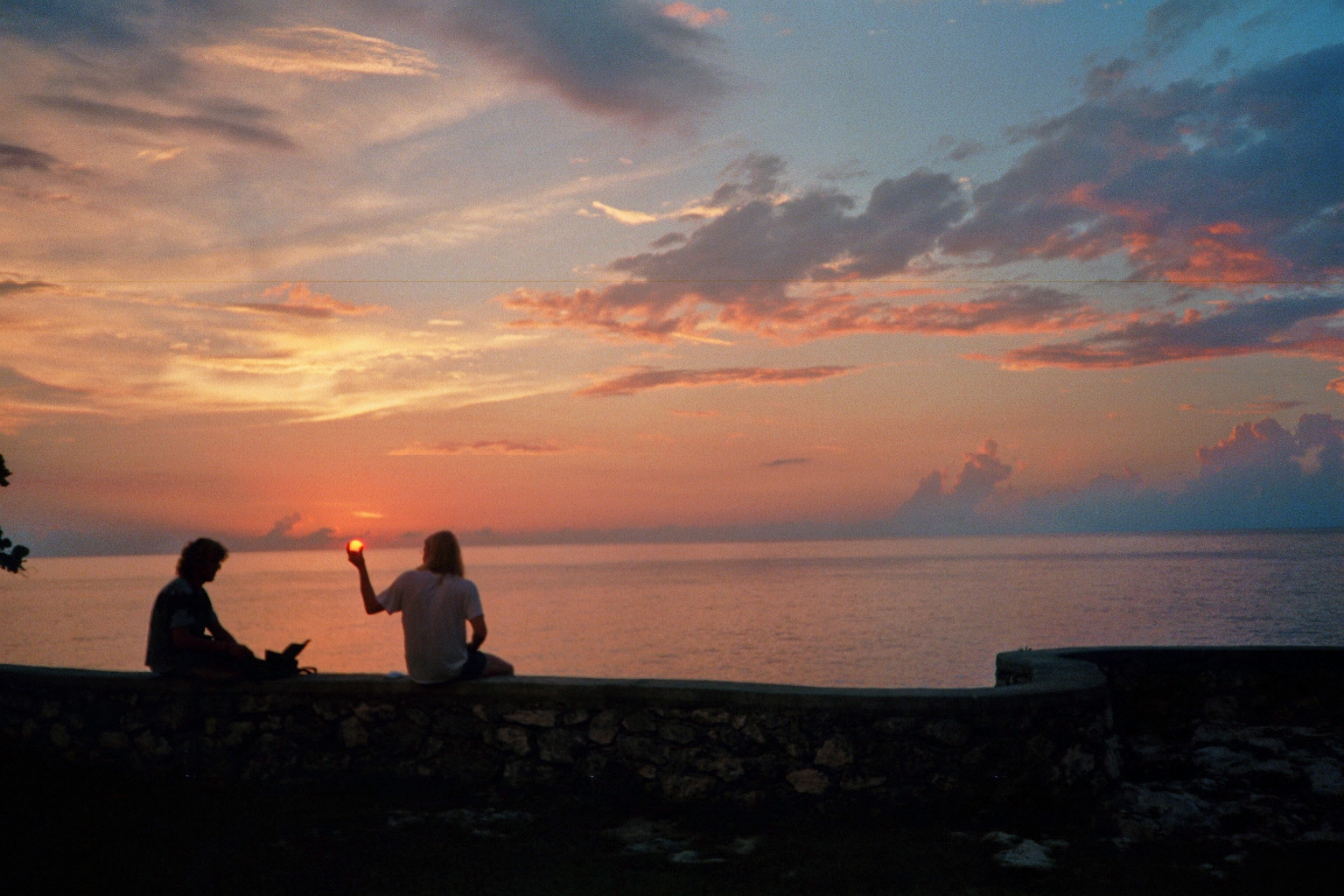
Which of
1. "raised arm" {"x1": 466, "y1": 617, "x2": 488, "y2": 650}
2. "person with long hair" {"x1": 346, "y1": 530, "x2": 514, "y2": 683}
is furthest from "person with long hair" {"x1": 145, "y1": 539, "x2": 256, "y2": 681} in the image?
"raised arm" {"x1": 466, "y1": 617, "x2": 488, "y2": 650}

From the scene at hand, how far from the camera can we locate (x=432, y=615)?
672cm

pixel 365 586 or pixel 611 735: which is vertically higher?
pixel 365 586

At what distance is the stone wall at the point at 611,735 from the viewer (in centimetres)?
610

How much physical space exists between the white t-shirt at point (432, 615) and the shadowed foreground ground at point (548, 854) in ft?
2.92

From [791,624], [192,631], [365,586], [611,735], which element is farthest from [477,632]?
[791,624]

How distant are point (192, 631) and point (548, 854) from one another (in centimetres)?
318

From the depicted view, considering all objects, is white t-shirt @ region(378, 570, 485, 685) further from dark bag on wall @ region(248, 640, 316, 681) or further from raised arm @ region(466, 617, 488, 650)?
dark bag on wall @ region(248, 640, 316, 681)

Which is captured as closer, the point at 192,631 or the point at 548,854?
the point at 548,854

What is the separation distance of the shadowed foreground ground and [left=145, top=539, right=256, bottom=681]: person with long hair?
917 mm

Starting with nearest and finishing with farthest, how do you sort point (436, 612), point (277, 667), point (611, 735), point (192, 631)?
point (611, 735)
point (436, 612)
point (192, 631)
point (277, 667)

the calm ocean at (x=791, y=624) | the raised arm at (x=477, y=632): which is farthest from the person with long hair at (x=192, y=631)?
the calm ocean at (x=791, y=624)

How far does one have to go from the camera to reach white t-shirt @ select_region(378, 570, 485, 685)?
22.0 feet

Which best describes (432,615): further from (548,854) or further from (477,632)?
(548,854)

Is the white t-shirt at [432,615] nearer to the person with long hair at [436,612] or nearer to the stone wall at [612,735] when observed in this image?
the person with long hair at [436,612]
